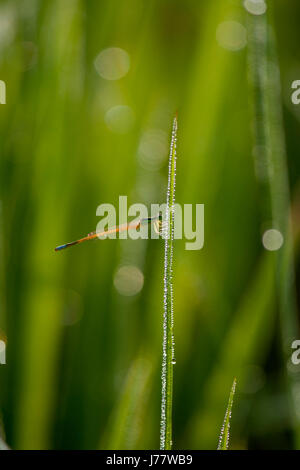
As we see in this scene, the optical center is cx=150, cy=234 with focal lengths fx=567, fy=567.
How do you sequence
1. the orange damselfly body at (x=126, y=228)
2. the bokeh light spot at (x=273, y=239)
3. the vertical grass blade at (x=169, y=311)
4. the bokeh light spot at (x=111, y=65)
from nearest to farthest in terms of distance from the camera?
the vertical grass blade at (x=169, y=311), the orange damselfly body at (x=126, y=228), the bokeh light spot at (x=273, y=239), the bokeh light spot at (x=111, y=65)

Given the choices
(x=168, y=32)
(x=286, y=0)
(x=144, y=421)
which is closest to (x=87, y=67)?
(x=168, y=32)

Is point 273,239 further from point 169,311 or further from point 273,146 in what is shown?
point 169,311

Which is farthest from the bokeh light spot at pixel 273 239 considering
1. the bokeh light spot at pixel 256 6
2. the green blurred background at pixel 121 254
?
the bokeh light spot at pixel 256 6

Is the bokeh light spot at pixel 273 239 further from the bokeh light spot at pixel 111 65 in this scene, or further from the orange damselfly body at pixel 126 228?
the bokeh light spot at pixel 111 65

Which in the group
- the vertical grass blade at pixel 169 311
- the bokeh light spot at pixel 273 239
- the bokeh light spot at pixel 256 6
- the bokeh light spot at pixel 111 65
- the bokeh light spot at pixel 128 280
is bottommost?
the vertical grass blade at pixel 169 311

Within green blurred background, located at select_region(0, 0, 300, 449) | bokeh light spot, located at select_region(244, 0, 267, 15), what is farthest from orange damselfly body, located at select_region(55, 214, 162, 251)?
bokeh light spot, located at select_region(244, 0, 267, 15)

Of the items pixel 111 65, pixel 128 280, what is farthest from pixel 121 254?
pixel 111 65

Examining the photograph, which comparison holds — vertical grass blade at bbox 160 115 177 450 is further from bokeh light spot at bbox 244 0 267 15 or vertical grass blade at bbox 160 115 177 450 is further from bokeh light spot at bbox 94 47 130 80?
bokeh light spot at bbox 94 47 130 80
